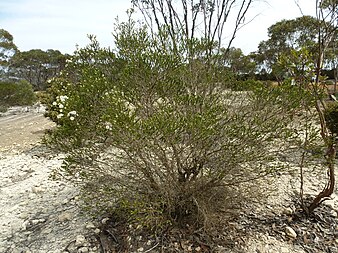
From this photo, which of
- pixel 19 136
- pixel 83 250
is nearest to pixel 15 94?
pixel 19 136

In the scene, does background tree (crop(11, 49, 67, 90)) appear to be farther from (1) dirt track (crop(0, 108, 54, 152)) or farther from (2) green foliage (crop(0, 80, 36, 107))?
(1) dirt track (crop(0, 108, 54, 152))

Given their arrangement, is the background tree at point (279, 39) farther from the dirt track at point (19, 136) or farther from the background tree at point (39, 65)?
the background tree at point (39, 65)

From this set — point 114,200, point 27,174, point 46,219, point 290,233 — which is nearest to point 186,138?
point 114,200

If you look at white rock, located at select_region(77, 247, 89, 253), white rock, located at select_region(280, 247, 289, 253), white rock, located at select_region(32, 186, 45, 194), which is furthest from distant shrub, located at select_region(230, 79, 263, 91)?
white rock, located at select_region(32, 186, 45, 194)

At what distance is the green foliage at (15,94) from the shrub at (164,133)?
10.3m

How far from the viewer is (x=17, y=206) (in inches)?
117

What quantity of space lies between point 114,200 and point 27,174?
2.25 m

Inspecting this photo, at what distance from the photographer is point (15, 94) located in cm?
1127

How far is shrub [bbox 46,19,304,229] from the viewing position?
6.17 ft

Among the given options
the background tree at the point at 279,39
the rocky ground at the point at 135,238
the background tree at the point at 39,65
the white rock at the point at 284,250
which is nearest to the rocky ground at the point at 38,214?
the rocky ground at the point at 135,238

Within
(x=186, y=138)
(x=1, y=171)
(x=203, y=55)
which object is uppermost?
(x=203, y=55)

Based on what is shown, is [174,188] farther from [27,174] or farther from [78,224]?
[27,174]

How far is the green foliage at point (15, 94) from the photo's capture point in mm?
11031

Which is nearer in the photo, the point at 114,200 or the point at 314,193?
the point at 114,200
